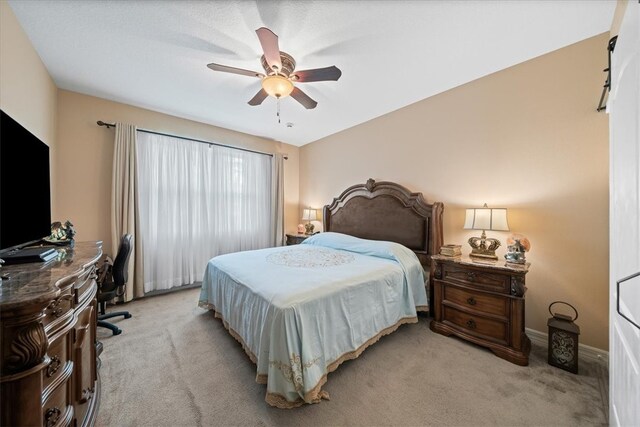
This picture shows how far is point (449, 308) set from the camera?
238 centimetres

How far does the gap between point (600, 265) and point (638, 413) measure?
173 cm

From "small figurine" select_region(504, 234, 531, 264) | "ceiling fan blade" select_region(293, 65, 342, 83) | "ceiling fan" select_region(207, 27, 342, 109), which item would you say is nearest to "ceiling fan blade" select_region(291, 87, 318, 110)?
"ceiling fan" select_region(207, 27, 342, 109)

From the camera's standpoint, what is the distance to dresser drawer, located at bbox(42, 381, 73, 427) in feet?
3.04

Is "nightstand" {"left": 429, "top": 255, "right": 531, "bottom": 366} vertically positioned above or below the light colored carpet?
above

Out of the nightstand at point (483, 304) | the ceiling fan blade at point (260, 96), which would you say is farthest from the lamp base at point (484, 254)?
the ceiling fan blade at point (260, 96)

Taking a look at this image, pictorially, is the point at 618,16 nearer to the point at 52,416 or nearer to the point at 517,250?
the point at 517,250

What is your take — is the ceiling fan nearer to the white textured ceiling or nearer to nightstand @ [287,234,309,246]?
the white textured ceiling

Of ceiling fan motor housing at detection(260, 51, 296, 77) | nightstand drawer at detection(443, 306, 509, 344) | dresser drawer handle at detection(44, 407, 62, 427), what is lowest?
nightstand drawer at detection(443, 306, 509, 344)

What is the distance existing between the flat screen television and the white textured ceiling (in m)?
1.17

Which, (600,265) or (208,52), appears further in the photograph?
(208,52)

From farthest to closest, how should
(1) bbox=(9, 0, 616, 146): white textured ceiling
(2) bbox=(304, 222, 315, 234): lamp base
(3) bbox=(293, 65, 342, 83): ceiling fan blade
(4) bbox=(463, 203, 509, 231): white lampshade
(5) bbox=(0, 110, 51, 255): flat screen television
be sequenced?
(2) bbox=(304, 222, 315, 234): lamp base, (4) bbox=(463, 203, 509, 231): white lampshade, (3) bbox=(293, 65, 342, 83): ceiling fan blade, (1) bbox=(9, 0, 616, 146): white textured ceiling, (5) bbox=(0, 110, 51, 255): flat screen television

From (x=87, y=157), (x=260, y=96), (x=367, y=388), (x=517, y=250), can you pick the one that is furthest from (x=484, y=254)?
(x=87, y=157)

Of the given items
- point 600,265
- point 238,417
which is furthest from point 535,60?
point 238,417

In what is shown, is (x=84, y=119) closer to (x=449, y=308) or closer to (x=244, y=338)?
(x=244, y=338)
